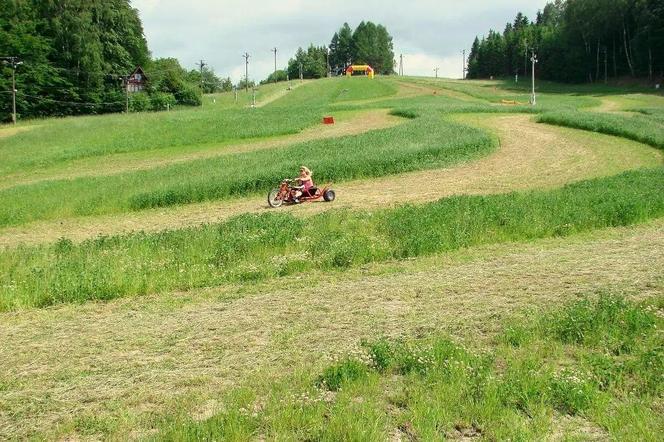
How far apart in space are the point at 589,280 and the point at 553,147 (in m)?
24.2

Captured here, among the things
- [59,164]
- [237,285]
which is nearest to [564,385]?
[237,285]

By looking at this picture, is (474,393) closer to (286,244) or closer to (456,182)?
(286,244)

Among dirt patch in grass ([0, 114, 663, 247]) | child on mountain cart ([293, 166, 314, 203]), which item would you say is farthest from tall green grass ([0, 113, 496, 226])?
child on mountain cart ([293, 166, 314, 203])

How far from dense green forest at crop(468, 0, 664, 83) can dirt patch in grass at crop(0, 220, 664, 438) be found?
87.5 m

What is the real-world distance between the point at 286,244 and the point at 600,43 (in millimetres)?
105583

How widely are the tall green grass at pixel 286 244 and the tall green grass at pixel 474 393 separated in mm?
5059

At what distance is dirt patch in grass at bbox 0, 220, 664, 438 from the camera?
625 cm

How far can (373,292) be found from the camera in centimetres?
994

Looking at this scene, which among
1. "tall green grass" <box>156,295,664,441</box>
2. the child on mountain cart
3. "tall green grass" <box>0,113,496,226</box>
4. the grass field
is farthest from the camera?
"tall green grass" <box>0,113,496,226</box>

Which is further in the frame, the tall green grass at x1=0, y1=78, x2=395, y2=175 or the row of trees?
the row of trees

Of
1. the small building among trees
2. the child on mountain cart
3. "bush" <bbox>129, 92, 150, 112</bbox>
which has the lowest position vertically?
the child on mountain cart

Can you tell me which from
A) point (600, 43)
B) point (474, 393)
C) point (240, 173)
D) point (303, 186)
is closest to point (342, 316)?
point (474, 393)

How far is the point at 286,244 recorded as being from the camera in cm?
1330

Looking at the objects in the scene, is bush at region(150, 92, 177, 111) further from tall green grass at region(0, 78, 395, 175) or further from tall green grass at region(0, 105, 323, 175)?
tall green grass at region(0, 105, 323, 175)
